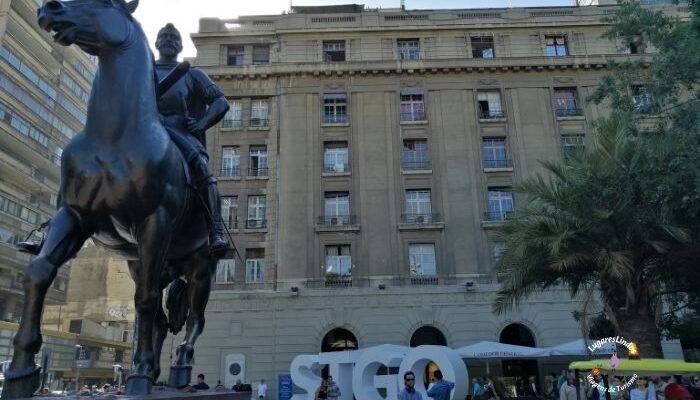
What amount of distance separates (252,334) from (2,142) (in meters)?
22.8

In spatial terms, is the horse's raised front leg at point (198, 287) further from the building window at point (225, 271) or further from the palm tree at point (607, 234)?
the building window at point (225, 271)

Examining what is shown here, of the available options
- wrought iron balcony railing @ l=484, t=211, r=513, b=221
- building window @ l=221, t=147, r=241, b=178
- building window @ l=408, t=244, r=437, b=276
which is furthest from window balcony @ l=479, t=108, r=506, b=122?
building window @ l=221, t=147, r=241, b=178

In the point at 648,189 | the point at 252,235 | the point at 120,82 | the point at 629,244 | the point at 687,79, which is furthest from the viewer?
the point at 252,235

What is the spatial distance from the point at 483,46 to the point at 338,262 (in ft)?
52.0

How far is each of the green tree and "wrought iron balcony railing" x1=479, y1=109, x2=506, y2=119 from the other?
14765 mm

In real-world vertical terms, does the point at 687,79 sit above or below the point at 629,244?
above

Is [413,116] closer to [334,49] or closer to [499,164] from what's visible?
[499,164]

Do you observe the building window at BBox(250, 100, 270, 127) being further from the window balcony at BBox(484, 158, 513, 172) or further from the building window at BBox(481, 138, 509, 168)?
the window balcony at BBox(484, 158, 513, 172)

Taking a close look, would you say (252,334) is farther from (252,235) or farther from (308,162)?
(308,162)

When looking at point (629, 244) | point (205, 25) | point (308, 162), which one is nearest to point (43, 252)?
point (629, 244)

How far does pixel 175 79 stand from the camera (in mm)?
4793

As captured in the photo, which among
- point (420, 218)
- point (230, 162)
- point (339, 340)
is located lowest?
point (339, 340)

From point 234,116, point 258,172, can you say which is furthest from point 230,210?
point 234,116

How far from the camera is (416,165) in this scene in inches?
1172
